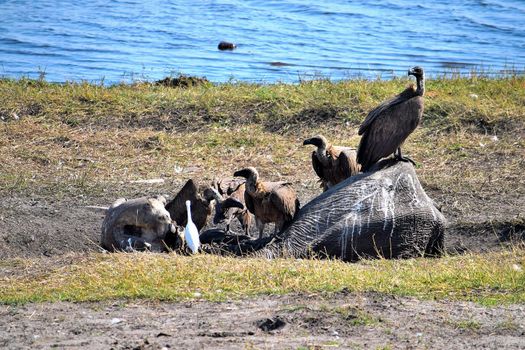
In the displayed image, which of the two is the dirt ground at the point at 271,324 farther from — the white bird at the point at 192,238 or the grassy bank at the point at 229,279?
the white bird at the point at 192,238

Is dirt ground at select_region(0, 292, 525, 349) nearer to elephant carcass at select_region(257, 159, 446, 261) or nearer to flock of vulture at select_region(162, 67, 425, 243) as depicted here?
elephant carcass at select_region(257, 159, 446, 261)

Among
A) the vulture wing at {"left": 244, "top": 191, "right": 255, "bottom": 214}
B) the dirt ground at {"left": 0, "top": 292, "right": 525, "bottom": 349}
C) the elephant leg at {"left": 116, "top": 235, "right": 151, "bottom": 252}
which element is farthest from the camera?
the vulture wing at {"left": 244, "top": 191, "right": 255, "bottom": 214}

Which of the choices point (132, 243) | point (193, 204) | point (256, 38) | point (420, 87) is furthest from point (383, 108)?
point (256, 38)

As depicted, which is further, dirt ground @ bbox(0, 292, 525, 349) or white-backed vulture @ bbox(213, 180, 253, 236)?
white-backed vulture @ bbox(213, 180, 253, 236)

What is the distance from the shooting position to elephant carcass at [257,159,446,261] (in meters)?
7.69

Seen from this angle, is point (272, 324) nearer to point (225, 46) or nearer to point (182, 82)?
point (182, 82)

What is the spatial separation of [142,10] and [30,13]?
112 inches

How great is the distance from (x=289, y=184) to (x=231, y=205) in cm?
52

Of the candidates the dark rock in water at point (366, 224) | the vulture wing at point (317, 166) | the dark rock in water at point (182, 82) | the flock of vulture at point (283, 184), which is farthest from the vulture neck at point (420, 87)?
the dark rock in water at point (182, 82)

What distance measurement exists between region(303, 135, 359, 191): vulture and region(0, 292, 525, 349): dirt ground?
2.99 meters

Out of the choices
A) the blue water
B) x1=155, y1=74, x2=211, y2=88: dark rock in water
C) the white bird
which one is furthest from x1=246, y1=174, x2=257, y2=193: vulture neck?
the blue water

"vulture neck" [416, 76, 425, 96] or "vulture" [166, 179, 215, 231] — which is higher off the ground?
"vulture neck" [416, 76, 425, 96]

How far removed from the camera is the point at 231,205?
814 centimetres

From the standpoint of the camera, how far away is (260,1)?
2806 cm
